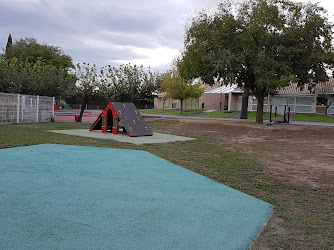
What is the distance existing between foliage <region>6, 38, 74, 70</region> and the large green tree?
25.2 metres

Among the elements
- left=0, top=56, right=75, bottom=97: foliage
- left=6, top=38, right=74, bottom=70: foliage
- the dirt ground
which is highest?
left=6, top=38, right=74, bottom=70: foliage

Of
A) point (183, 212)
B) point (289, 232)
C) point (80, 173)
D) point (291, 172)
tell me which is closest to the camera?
point (289, 232)

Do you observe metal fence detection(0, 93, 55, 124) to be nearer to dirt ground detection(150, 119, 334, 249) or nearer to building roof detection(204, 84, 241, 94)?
dirt ground detection(150, 119, 334, 249)

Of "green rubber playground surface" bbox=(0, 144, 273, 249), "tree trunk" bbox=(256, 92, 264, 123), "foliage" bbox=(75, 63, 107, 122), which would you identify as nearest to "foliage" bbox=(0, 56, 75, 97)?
"foliage" bbox=(75, 63, 107, 122)

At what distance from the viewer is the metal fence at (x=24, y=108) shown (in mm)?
17923

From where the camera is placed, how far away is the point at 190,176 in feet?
21.6

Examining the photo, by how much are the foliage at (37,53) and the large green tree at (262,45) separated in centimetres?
2525

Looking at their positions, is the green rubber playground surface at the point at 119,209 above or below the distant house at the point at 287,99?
below

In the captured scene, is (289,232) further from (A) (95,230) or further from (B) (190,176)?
(B) (190,176)

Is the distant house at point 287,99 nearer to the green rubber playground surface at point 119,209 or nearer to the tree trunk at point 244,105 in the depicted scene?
the tree trunk at point 244,105

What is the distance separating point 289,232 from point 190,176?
2.91 metres

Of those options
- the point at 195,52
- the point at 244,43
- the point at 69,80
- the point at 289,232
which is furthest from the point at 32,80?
the point at 289,232

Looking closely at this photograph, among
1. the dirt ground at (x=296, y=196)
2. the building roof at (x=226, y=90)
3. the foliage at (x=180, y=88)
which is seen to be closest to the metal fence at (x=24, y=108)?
the dirt ground at (x=296, y=196)

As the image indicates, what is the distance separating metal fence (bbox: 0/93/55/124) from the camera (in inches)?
706
